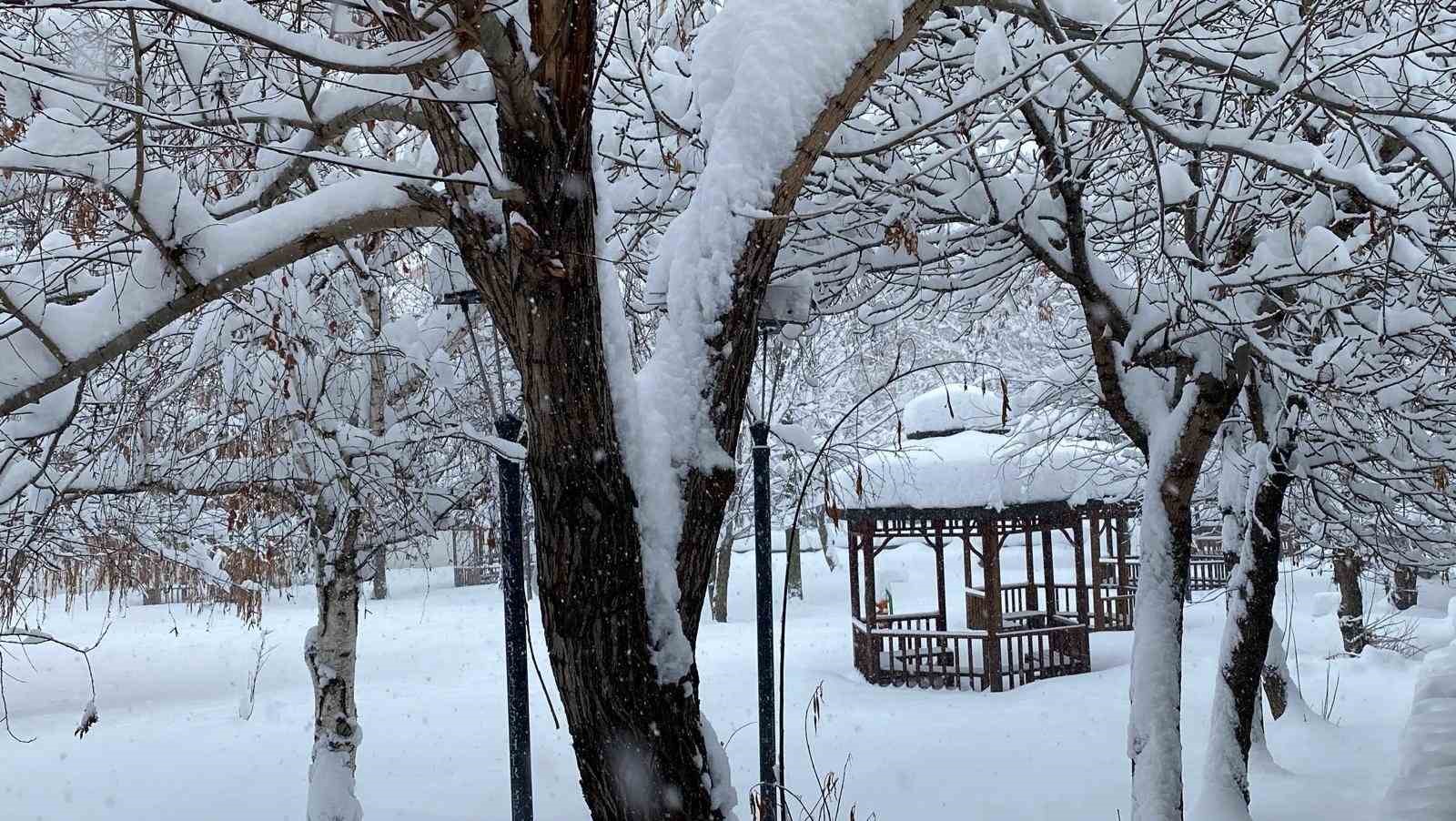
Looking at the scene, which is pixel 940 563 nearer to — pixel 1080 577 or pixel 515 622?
pixel 1080 577

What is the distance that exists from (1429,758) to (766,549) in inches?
358

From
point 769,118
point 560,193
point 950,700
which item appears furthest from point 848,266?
point 950,700

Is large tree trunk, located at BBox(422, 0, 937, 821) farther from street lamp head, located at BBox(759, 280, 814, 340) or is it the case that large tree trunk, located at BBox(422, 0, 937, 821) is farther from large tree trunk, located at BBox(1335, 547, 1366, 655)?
large tree trunk, located at BBox(1335, 547, 1366, 655)

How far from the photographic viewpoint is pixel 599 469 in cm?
310

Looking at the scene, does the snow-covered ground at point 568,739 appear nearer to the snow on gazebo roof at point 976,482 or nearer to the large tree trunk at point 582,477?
the snow on gazebo roof at point 976,482

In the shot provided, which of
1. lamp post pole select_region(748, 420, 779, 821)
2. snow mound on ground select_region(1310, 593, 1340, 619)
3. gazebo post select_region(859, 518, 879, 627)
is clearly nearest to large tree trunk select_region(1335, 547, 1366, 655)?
gazebo post select_region(859, 518, 879, 627)

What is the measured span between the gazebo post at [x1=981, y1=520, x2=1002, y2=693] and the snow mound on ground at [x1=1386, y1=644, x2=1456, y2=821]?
560 centimetres

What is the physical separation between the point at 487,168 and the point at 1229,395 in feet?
17.5

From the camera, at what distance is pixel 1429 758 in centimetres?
1038

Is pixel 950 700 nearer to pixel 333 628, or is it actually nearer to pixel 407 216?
pixel 333 628

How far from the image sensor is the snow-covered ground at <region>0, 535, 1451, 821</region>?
11672 millimetres

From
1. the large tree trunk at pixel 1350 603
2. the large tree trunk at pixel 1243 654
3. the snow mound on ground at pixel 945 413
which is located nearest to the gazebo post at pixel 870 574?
the snow mound on ground at pixel 945 413

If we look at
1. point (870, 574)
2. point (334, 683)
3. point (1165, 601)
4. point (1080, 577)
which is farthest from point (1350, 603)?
point (334, 683)

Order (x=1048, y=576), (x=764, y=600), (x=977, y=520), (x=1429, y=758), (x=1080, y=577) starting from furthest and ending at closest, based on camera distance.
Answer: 1. (x=1080, y=577)
2. (x=1048, y=576)
3. (x=977, y=520)
4. (x=1429, y=758)
5. (x=764, y=600)
